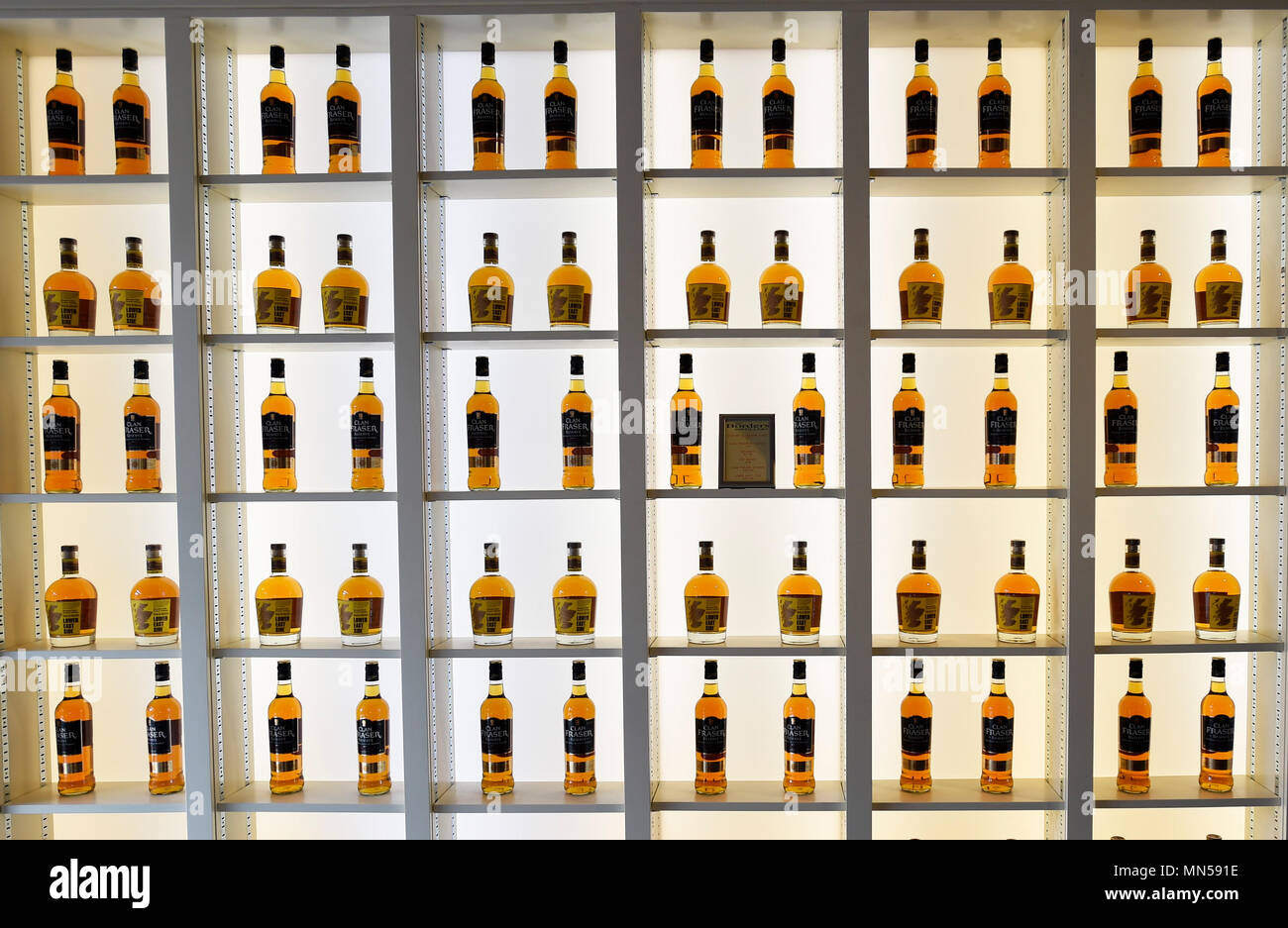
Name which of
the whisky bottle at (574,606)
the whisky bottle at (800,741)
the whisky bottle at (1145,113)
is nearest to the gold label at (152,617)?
the whisky bottle at (574,606)

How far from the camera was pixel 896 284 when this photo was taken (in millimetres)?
2307

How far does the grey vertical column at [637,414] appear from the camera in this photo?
2.05m

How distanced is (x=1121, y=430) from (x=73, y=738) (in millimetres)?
2749

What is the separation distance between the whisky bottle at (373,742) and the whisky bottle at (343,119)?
1323 millimetres

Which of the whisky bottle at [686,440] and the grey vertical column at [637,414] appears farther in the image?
the whisky bottle at [686,440]

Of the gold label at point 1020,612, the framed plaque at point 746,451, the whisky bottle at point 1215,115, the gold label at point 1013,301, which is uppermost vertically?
the whisky bottle at point 1215,115

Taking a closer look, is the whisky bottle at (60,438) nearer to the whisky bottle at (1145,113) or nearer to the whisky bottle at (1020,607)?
the whisky bottle at (1020,607)

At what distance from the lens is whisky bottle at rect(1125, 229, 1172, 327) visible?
2.12 metres

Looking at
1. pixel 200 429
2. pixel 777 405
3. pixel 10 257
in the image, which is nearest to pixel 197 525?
pixel 200 429

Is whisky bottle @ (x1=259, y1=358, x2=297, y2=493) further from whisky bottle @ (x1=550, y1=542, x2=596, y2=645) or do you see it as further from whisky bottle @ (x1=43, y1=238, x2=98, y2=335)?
whisky bottle @ (x1=550, y1=542, x2=596, y2=645)

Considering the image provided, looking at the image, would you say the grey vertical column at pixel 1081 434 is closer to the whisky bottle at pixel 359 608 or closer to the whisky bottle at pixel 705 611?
the whisky bottle at pixel 705 611

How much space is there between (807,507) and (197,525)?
1.58m

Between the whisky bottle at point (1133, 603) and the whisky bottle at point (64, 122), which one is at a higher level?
the whisky bottle at point (64, 122)
